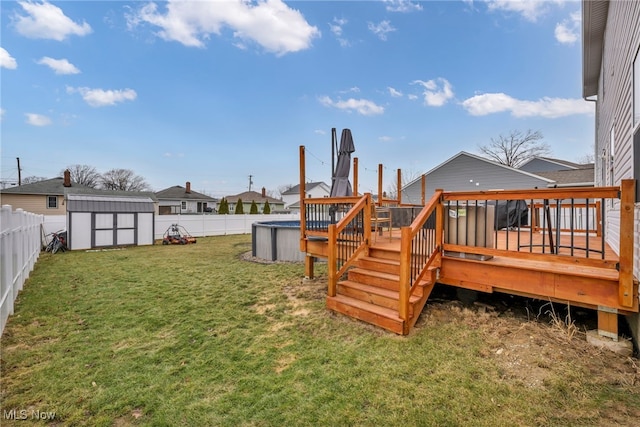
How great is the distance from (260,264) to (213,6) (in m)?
8.16

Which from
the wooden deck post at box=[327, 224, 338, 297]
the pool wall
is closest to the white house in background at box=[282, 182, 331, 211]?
the pool wall

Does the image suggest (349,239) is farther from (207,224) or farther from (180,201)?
(180,201)

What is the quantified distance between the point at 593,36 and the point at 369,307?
8.11 meters

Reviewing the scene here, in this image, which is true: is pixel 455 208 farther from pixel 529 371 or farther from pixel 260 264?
pixel 260 264

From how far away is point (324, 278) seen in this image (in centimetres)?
607

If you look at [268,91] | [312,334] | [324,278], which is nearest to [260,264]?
[324,278]

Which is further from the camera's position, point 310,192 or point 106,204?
point 310,192

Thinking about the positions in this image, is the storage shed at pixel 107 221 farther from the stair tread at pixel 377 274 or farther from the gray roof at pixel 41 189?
the stair tread at pixel 377 274

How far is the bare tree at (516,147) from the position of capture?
2730cm

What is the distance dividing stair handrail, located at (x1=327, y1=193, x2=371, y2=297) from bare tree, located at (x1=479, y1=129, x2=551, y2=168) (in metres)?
28.5

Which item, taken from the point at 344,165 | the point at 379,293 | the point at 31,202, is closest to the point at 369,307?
the point at 379,293

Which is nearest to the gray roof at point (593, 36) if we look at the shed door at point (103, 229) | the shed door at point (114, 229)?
the shed door at point (114, 229)

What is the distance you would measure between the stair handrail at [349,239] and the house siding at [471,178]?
584 inches

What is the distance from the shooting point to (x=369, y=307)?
371 cm
